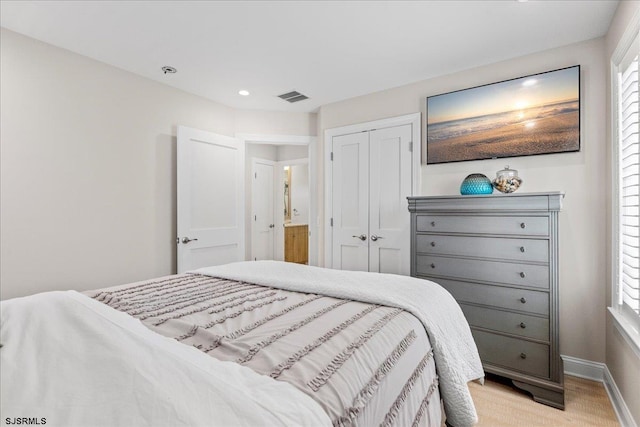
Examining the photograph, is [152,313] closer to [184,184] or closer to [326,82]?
[184,184]

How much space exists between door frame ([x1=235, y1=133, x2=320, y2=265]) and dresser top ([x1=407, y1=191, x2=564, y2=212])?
1550 millimetres

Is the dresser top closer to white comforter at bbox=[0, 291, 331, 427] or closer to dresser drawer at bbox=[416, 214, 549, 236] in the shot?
dresser drawer at bbox=[416, 214, 549, 236]

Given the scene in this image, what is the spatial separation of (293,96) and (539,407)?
3.45 metres

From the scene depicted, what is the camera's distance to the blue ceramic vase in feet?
8.07

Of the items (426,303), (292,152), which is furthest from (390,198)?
(292,152)

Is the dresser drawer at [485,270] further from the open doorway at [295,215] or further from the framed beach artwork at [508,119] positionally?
the open doorway at [295,215]

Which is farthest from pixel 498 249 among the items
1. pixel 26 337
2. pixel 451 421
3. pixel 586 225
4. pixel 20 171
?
pixel 20 171

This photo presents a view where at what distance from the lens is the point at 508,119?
2.66 metres

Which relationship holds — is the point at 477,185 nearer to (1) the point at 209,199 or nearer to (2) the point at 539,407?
(2) the point at 539,407

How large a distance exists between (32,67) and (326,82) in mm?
2397

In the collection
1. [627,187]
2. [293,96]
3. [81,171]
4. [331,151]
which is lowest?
[627,187]

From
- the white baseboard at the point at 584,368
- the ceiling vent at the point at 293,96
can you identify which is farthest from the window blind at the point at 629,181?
the ceiling vent at the point at 293,96

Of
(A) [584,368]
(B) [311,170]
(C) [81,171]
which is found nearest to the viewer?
(A) [584,368]

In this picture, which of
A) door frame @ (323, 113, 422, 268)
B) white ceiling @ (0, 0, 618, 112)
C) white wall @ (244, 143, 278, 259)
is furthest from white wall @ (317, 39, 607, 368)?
white wall @ (244, 143, 278, 259)
